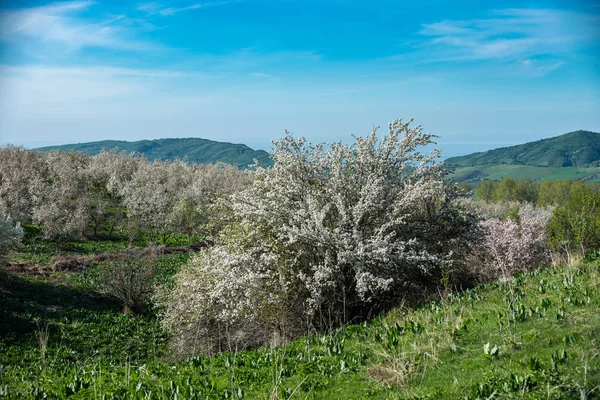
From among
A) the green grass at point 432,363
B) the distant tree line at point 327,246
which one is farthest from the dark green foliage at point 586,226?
the green grass at point 432,363

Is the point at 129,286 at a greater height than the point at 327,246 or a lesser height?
lesser

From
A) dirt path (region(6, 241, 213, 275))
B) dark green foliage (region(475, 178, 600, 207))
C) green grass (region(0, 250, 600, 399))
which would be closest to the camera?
green grass (region(0, 250, 600, 399))

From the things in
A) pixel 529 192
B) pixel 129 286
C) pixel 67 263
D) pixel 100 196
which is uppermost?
pixel 100 196

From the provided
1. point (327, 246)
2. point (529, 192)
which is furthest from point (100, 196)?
point (529, 192)

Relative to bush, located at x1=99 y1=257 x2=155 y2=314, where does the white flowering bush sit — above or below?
above

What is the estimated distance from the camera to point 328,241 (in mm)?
15227

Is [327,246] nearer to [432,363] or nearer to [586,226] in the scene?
[432,363]

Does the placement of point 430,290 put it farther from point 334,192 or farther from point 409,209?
point 334,192

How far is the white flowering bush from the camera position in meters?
15.5

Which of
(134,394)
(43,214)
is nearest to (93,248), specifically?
(43,214)

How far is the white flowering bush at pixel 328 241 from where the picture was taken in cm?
1550

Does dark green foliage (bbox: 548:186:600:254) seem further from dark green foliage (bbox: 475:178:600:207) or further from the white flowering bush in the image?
dark green foliage (bbox: 475:178:600:207)

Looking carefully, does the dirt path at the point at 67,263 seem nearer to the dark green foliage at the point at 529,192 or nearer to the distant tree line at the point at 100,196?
the distant tree line at the point at 100,196

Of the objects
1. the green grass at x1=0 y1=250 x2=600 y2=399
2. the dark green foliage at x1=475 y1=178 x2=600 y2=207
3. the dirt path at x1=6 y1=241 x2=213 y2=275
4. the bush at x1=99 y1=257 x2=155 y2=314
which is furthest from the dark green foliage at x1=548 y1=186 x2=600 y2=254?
the dark green foliage at x1=475 y1=178 x2=600 y2=207
